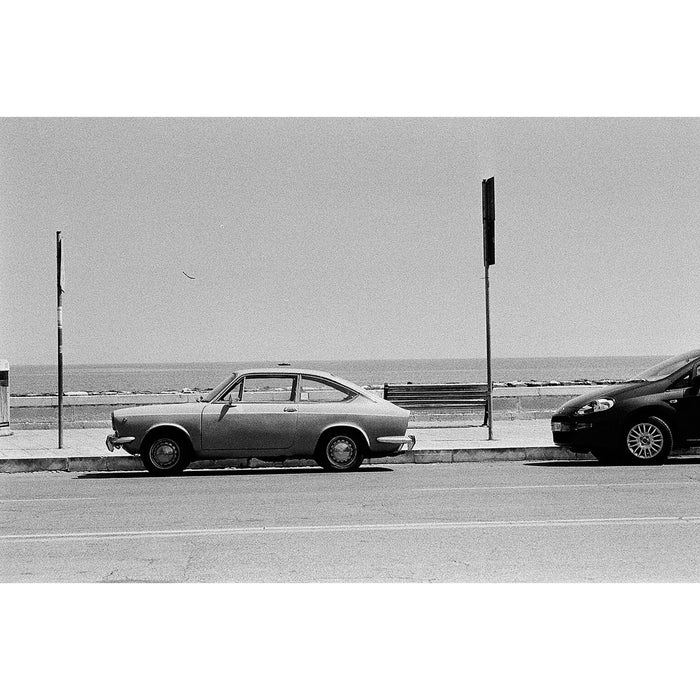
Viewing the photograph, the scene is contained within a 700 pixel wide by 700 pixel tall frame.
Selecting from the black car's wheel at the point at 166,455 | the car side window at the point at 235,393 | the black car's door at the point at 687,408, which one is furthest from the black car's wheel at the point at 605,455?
Answer: the black car's wheel at the point at 166,455

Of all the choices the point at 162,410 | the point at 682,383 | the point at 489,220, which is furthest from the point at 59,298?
the point at 682,383

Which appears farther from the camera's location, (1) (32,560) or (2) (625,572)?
(1) (32,560)

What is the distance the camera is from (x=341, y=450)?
1444 cm

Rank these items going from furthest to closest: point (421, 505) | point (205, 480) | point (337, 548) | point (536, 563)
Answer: point (205, 480)
point (421, 505)
point (337, 548)
point (536, 563)

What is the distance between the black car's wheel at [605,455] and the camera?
14.9 metres

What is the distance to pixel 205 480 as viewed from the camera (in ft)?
45.1

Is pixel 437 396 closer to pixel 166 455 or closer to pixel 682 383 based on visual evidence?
pixel 682 383

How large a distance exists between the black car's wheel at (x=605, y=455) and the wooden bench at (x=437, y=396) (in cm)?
696

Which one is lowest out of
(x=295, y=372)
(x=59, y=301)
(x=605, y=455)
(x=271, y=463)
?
(x=271, y=463)

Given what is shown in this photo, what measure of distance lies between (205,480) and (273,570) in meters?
6.13

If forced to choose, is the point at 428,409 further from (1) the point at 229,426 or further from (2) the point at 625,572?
(2) the point at 625,572

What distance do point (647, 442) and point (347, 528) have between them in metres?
6.43

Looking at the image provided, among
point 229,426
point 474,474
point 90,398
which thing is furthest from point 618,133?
point 90,398

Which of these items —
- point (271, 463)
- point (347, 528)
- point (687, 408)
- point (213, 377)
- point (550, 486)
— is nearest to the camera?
point (347, 528)
